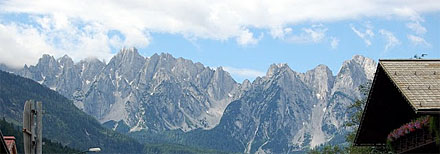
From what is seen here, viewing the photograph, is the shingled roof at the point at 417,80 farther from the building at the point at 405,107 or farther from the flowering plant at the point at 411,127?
the flowering plant at the point at 411,127

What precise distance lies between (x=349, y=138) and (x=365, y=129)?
30.7 m

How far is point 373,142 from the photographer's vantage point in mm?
34344

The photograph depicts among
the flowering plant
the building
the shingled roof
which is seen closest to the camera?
the shingled roof

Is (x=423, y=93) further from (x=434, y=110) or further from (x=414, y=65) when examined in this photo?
(x=414, y=65)

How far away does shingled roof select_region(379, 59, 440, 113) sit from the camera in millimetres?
24391

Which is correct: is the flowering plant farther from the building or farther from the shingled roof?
the shingled roof

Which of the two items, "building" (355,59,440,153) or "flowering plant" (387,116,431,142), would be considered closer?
"building" (355,59,440,153)

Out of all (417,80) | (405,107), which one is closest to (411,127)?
(417,80)

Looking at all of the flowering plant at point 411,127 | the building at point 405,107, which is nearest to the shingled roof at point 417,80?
the building at point 405,107

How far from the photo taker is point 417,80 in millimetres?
26328

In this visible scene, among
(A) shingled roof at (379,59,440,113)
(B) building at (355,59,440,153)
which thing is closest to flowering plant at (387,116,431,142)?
(B) building at (355,59,440,153)

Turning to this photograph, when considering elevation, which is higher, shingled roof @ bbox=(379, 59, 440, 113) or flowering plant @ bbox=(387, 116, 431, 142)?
shingled roof @ bbox=(379, 59, 440, 113)

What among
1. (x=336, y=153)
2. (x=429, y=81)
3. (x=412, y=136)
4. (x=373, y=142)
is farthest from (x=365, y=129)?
(x=336, y=153)

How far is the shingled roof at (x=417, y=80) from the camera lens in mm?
24391
